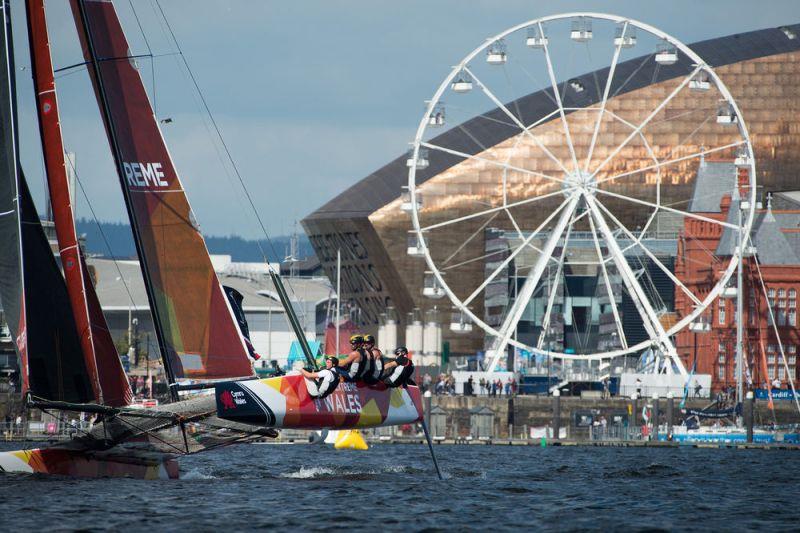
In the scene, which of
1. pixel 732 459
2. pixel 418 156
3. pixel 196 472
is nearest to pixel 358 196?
pixel 418 156

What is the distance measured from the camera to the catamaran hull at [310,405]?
29.5m

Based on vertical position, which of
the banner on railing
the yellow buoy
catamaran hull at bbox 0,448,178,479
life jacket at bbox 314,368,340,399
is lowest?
catamaran hull at bbox 0,448,178,479

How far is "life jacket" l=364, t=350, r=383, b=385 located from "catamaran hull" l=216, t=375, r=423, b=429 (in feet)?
0.45

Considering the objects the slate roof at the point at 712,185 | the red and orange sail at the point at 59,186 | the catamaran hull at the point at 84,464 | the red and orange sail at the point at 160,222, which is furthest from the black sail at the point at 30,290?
the slate roof at the point at 712,185

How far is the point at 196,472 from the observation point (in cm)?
3731

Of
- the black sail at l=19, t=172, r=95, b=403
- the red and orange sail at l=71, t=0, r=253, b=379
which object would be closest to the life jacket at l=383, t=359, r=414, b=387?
the red and orange sail at l=71, t=0, r=253, b=379

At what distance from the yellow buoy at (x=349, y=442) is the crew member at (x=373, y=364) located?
26.2 meters

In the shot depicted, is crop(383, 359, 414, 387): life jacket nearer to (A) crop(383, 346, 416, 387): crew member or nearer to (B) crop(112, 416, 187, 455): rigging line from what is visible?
(A) crop(383, 346, 416, 387): crew member

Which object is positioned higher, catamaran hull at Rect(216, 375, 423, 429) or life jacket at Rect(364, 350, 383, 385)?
life jacket at Rect(364, 350, 383, 385)

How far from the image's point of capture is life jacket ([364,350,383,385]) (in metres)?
32.0

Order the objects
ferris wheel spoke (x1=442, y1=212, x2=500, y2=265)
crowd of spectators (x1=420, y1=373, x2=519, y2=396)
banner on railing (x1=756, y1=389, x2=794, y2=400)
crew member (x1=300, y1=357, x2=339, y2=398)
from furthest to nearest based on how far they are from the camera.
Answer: ferris wheel spoke (x1=442, y1=212, x2=500, y2=265) < crowd of spectators (x1=420, y1=373, x2=519, y2=396) < banner on railing (x1=756, y1=389, x2=794, y2=400) < crew member (x1=300, y1=357, x2=339, y2=398)

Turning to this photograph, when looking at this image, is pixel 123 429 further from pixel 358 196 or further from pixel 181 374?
pixel 358 196

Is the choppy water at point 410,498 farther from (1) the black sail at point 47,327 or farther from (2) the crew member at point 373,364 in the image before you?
(2) the crew member at point 373,364

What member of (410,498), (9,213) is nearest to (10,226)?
(9,213)
